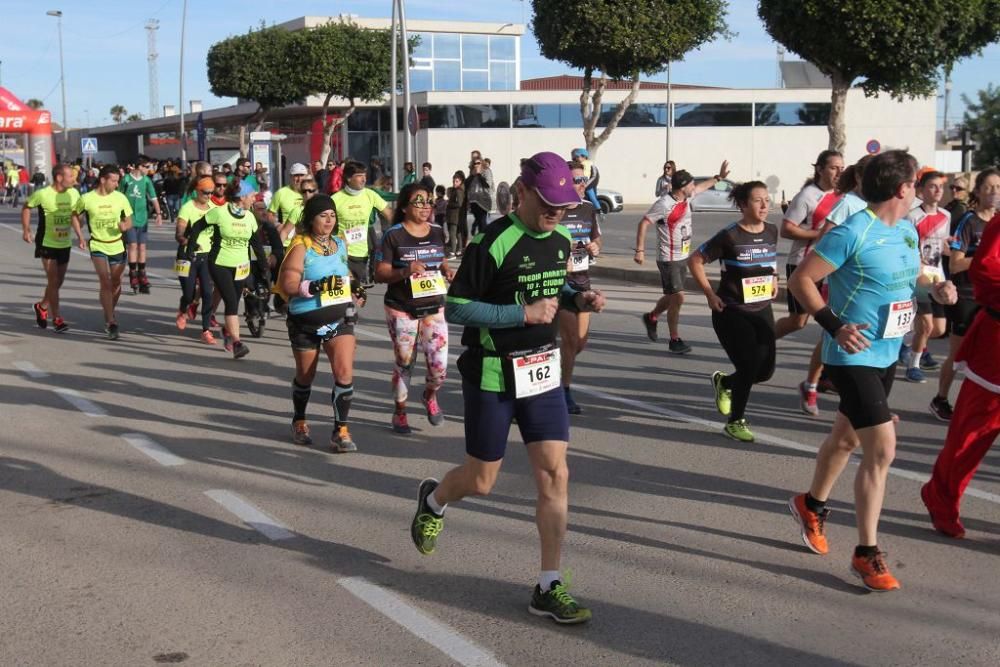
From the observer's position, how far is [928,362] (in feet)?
34.5

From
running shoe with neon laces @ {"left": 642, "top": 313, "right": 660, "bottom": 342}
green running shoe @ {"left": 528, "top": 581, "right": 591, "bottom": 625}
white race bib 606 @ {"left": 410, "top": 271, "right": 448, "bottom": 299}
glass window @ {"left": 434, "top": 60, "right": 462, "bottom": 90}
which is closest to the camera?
green running shoe @ {"left": 528, "top": 581, "right": 591, "bottom": 625}

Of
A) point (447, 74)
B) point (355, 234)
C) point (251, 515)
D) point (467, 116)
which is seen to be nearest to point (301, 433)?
point (251, 515)

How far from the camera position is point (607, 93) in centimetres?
5319

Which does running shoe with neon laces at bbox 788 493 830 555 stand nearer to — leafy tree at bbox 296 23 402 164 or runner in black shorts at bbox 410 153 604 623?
runner in black shorts at bbox 410 153 604 623

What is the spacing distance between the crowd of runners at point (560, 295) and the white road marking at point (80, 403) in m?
1.57

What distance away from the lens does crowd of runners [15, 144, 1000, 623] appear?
15.2 feet

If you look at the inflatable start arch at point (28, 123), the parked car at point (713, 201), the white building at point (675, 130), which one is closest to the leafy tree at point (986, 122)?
the white building at point (675, 130)

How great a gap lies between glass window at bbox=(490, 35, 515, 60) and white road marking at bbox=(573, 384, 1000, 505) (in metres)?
61.4

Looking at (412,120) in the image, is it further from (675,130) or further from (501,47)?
(501,47)

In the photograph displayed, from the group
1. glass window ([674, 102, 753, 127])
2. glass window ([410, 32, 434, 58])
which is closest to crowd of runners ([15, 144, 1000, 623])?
glass window ([674, 102, 753, 127])

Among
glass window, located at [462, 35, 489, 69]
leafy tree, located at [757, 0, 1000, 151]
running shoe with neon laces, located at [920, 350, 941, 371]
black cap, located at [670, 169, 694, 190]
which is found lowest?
running shoe with neon laces, located at [920, 350, 941, 371]

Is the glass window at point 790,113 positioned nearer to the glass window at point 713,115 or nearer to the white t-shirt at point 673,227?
the glass window at point 713,115

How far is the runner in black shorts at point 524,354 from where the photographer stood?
15.0 ft

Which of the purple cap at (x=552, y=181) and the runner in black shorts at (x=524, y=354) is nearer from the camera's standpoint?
the purple cap at (x=552, y=181)
